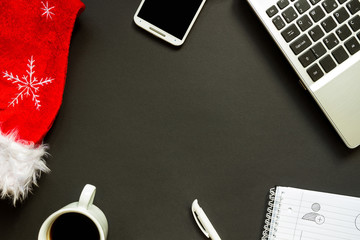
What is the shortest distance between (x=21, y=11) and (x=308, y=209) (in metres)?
0.57

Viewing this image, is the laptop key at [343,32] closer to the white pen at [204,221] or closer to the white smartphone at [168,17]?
the white smartphone at [168,17]

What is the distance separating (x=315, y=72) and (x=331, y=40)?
5 centimetres

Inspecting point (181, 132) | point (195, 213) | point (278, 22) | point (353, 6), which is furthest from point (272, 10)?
point (195, 213)

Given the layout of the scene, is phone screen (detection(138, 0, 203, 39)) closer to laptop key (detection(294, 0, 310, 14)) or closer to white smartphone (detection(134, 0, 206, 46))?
white smartphone (detection(134, 0, 206, 46))

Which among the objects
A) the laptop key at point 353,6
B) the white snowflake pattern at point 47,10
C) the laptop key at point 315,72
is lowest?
the laptop key at point 315,72

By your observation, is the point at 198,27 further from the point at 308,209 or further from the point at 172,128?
the point at 308,209

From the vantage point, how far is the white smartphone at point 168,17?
0.68m

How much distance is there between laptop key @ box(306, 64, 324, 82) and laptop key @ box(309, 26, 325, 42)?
0.14ft

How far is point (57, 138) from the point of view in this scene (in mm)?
691

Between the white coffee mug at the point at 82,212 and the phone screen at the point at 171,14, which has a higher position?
the phone screen at the point at 171,14

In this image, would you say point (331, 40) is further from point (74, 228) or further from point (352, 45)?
point (74, 228)

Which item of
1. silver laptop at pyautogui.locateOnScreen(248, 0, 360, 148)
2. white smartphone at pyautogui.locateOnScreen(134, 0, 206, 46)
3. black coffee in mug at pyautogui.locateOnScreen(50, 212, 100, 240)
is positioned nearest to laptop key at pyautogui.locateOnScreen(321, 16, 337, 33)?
silver laptop at pyautogui.locateOnScreen(248, 0, 360, 148)

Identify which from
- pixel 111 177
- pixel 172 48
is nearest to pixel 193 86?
pixel 172 48

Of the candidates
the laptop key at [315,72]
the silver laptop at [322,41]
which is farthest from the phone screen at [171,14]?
the laptop key at [315,72]
